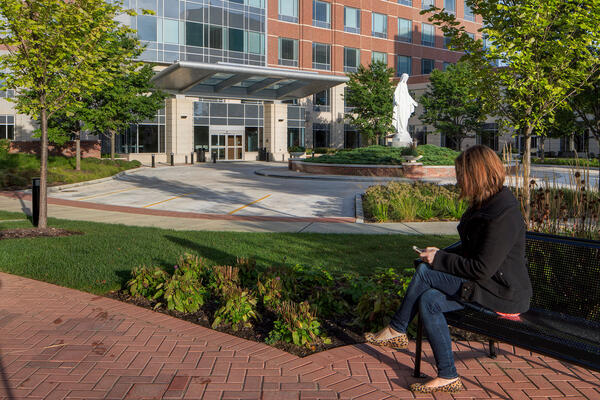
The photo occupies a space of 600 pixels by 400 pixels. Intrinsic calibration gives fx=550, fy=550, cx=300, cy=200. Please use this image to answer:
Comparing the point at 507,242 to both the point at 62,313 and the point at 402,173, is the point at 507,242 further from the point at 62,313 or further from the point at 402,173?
the point at 402,173

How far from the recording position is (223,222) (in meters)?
12.4

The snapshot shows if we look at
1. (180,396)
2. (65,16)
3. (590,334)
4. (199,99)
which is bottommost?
(180,396)

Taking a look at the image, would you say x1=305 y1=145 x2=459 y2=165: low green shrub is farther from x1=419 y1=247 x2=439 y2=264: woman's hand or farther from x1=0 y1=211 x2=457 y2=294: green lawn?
x1=419 y1=247 x2=439 y2=264: woman's hand

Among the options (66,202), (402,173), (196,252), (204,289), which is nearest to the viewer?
(204,289)

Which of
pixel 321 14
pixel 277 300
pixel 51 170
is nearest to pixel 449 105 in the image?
pixel 321 14

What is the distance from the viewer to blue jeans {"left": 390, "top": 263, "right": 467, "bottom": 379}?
12.5 ft

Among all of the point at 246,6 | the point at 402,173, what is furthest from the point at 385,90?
the point at 402,173

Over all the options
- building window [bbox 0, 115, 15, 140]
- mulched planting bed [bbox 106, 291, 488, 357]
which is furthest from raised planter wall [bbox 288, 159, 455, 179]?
building window [bbox 0, 115, 15, 140]

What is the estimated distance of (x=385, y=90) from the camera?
46.0 m

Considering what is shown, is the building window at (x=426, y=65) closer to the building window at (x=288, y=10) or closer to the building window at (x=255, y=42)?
the building window at (x=288, y=10)

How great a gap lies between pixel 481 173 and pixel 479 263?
0.61 m

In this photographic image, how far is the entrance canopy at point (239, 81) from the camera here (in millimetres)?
37844

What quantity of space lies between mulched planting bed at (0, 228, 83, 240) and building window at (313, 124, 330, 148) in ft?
146

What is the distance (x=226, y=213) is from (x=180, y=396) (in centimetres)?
1073
